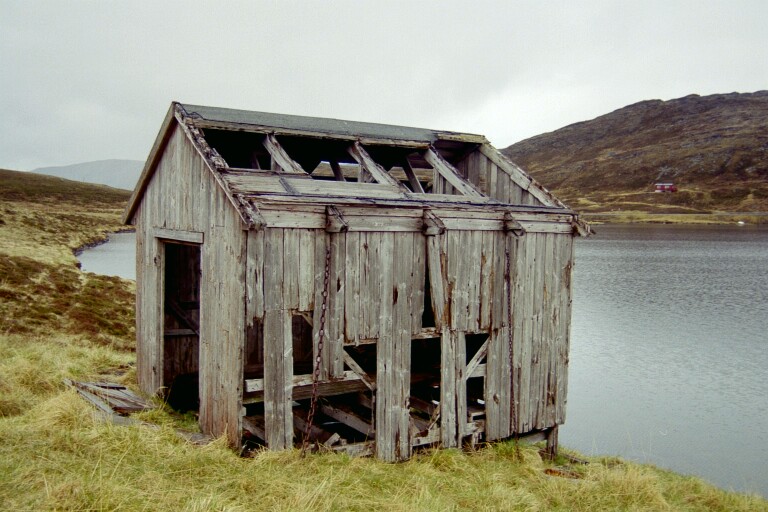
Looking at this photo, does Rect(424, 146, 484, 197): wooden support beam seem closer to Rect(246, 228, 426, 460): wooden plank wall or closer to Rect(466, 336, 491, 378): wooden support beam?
Rect(246, 228, 426, 460): wooden plank wall

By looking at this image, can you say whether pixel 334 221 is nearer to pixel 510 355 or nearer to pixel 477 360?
pixel 477 360

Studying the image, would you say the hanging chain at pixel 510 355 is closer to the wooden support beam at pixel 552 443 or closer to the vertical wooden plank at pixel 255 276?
the wooden support beam at pixel 552 443

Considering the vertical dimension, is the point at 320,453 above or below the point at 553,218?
below

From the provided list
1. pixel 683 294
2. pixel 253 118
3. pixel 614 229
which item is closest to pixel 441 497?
pixel 253 118

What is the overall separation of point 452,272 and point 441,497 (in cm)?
361

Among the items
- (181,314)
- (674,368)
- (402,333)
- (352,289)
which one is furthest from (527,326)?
(674,368)

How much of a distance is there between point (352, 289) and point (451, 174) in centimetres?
374

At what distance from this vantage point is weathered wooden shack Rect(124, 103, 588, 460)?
8466mm

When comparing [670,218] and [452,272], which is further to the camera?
[670,218]

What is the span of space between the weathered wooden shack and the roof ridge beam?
0.12 feet

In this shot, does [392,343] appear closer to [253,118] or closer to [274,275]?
[274,275]

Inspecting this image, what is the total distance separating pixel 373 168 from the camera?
10688mm

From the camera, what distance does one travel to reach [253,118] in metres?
11.0

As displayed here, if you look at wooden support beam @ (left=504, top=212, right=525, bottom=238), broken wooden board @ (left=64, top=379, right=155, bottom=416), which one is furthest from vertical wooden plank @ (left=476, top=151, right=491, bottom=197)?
broken wooden board @ (left=64, top=379, right=155, bottom=416)
